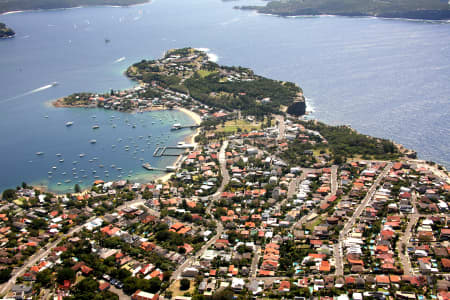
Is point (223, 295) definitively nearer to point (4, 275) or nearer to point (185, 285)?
point (185, 285)

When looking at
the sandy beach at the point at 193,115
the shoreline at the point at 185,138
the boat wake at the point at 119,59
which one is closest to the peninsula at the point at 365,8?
the boat wake at the point at 119,59

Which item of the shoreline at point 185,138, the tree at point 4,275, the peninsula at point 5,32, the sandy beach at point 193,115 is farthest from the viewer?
the peninsula at point 5,32

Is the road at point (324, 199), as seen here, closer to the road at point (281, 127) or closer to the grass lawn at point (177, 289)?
the road at point (281, 127)

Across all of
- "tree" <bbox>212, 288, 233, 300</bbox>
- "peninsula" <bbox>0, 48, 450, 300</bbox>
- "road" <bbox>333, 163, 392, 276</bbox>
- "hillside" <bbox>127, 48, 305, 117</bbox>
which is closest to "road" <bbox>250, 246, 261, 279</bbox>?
"peninsula" <bbox>0, 48, 450, 300</bbox>

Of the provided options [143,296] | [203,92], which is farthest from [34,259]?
[203,92]

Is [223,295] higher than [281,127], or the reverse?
[281,127]

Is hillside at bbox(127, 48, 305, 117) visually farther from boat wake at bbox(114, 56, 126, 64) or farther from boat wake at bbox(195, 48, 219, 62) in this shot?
boat wake at bbox(114, 56, 126, 64)
